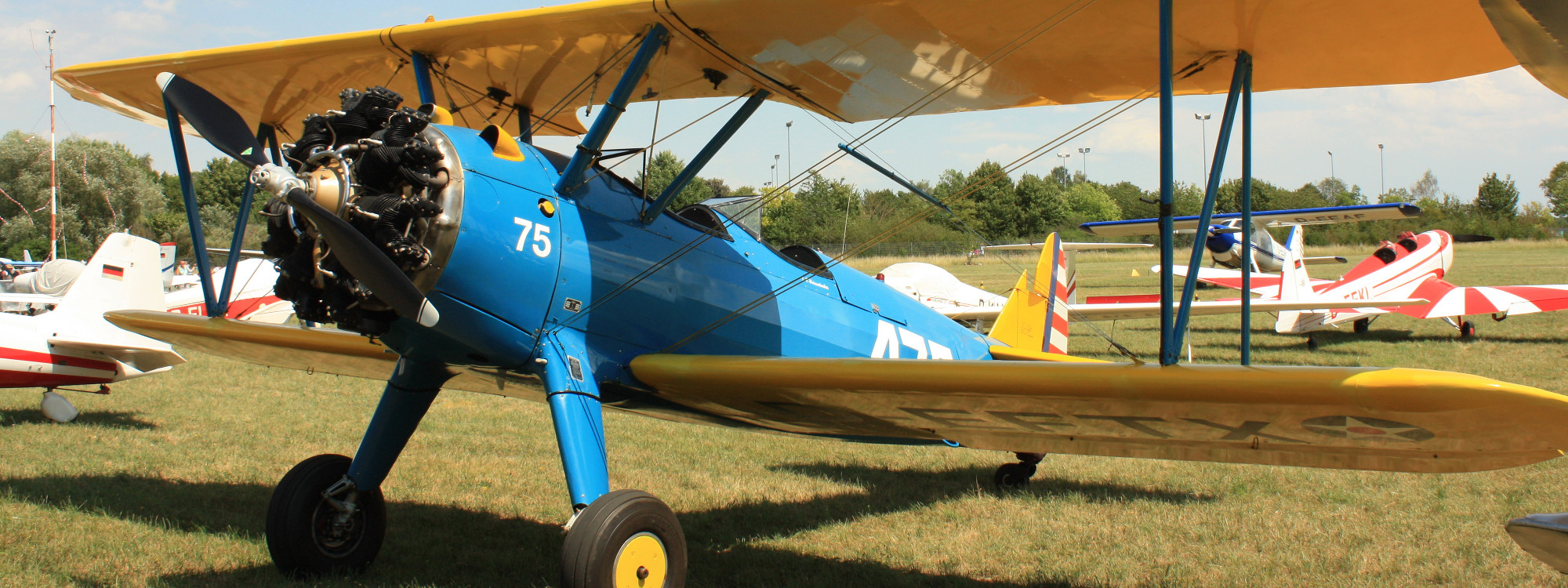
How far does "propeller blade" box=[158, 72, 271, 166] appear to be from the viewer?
3.97m

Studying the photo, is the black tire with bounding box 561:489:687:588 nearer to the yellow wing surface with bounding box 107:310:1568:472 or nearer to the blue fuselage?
the yellow wing surface with bounding box 107:310:1568:472

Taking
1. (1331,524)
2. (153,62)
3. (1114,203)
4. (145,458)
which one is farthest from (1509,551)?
(1114,203)

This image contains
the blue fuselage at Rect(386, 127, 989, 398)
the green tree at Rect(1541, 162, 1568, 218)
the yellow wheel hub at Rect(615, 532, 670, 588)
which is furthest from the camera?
the green tree at Rect(1541, 162, 1568, 218)

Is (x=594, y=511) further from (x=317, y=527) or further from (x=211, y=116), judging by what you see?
(x=211, y=116)

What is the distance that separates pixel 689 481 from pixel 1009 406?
3.63 m

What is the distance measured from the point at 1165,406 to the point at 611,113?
8.23ft

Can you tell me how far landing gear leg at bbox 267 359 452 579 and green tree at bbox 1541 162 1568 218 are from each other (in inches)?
4324

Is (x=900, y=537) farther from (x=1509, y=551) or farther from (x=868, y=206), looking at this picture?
(x=868, y=206)

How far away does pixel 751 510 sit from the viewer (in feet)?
19.7

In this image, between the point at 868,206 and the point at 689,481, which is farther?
the point at 868,206

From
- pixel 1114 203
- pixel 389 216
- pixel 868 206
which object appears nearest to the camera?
pixel 389 216

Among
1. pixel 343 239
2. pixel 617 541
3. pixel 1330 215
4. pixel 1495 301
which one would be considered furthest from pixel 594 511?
pixel 1495 301

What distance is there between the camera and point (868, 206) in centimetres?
1664

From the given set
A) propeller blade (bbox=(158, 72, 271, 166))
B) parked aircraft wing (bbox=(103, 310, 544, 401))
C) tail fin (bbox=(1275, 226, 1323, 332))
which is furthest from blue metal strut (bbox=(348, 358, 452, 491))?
tail fin (bbox=(1275, 226, 1323, 332))
